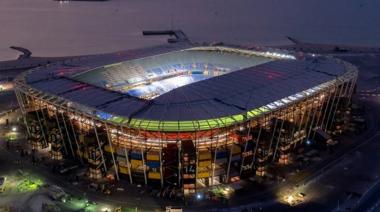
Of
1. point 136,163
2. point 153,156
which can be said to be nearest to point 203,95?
point 153,156

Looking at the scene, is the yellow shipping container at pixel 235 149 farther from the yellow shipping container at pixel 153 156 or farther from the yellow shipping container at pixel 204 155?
the yellow shipping container at pixel 153 156

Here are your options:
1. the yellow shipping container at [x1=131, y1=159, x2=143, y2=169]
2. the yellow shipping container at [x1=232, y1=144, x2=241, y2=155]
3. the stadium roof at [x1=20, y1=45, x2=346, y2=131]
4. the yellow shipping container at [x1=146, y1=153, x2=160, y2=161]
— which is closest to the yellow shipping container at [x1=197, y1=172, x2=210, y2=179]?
the yellow shipping container at [x1=232, y1=144, x2=241, y2=155]

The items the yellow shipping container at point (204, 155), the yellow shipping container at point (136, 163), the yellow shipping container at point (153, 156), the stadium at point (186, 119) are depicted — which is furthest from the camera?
the yellow shipping container at point (136, 163)

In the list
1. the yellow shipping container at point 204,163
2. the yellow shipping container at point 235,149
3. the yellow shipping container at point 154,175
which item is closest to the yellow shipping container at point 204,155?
the yellow shipping container at point 204,163

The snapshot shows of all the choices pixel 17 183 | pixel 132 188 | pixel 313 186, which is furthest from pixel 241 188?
pixel 17 183

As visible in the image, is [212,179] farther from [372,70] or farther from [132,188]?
[372,70]

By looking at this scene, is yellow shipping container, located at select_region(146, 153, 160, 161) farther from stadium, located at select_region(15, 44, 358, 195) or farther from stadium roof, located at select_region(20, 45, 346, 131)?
stadium roof, located at select_region(20, 45, 346, 131)
